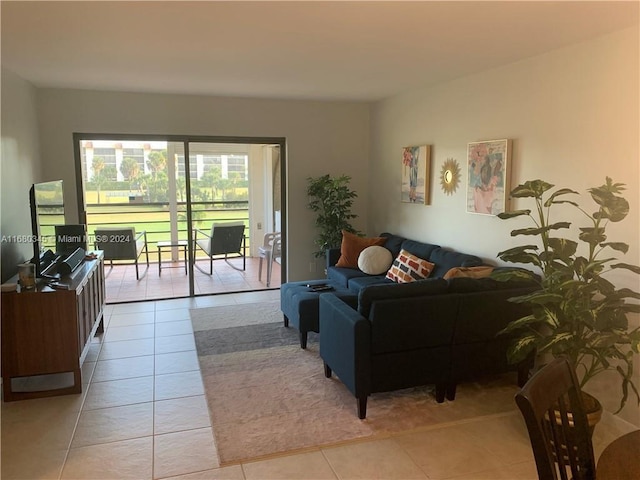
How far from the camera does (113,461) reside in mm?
2623

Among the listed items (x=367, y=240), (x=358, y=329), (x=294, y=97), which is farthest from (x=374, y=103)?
(x=358, y=329)

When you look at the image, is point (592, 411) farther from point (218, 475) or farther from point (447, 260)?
point (218, 475)

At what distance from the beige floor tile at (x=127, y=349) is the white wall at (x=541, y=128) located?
3.08 metres

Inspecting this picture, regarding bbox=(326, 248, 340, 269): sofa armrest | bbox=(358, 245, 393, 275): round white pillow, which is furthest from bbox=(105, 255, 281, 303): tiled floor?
bbox=(358, 245, 393, 275): round white pillow

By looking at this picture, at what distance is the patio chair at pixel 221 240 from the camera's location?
20.5 feet

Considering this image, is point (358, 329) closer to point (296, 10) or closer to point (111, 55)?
point (296, 10)

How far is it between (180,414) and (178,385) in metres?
0.44

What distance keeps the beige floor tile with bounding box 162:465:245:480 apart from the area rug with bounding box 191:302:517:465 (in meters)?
0.07

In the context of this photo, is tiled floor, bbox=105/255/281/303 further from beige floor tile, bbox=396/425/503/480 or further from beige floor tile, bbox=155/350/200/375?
beige floor tile, bbox=396/425/503/480

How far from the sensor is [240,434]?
289 cm

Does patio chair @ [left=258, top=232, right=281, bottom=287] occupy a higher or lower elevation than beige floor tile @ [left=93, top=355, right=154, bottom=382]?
higher

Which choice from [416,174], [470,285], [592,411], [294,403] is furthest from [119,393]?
[416,174]

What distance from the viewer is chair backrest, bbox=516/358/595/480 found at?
1273 millimetres

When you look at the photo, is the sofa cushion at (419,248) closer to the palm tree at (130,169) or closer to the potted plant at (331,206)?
the potted plant at (331,206)
